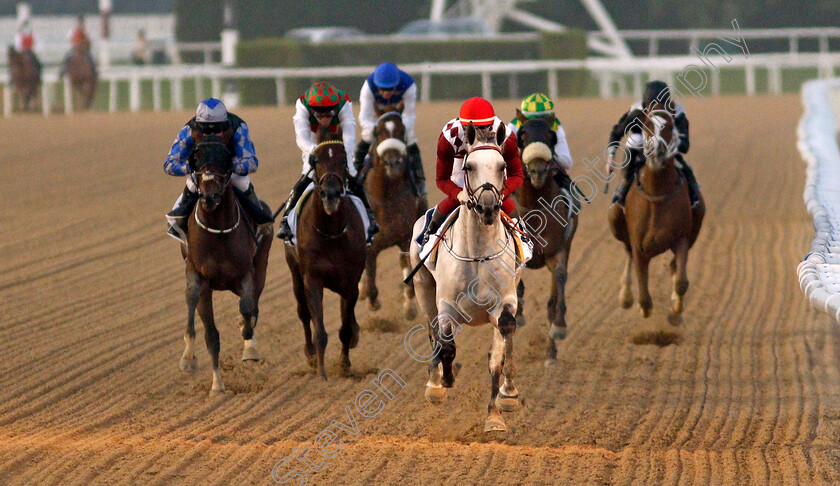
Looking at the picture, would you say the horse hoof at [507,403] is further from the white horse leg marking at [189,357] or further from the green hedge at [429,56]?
the green hedge at [429,56]

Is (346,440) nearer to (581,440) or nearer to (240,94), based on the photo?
(581,440)

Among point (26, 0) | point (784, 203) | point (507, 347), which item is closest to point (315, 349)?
point (507, 347)

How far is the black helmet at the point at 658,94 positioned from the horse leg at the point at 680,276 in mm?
1024

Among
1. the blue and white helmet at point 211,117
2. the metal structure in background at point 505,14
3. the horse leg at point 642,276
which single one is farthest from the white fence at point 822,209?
the metal structure in background at point 505,14

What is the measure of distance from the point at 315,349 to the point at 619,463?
2731 millimetres

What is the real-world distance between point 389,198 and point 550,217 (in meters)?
1.25

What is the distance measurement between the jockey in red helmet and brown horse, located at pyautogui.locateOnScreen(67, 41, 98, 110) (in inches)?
782

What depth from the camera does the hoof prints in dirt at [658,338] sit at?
856 centimetres

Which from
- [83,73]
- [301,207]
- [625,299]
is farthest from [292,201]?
[83,73]

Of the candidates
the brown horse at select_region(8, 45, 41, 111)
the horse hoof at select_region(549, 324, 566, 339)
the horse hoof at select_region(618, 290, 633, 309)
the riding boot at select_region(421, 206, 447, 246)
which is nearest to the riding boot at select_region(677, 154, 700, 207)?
the horse hoof at select_region(618, 290, 633, 309)

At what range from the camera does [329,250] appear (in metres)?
7.25

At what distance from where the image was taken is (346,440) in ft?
20.1

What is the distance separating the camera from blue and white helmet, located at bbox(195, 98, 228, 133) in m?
6.93

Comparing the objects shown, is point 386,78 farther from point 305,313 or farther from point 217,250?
point 217,250
